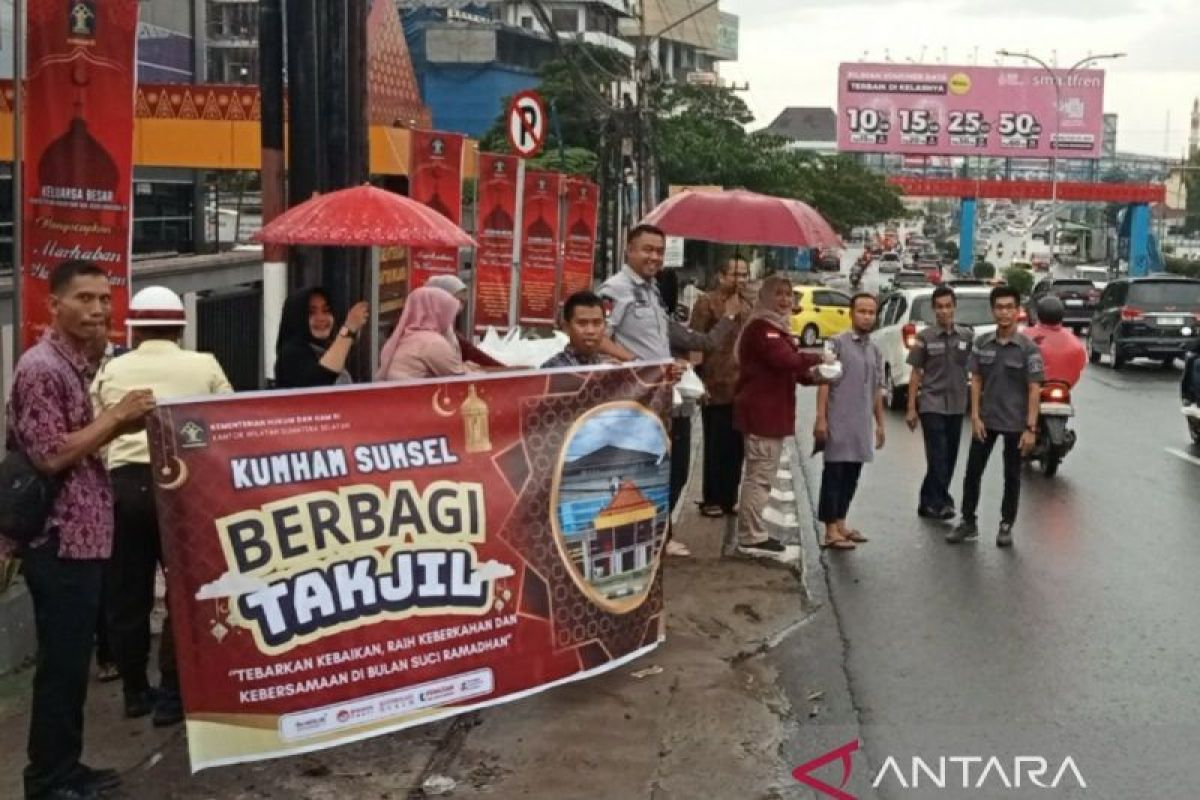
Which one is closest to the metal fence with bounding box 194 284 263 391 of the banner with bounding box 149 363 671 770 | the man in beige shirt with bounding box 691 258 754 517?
the man in beige shirt with bounding box 691 258 754 517

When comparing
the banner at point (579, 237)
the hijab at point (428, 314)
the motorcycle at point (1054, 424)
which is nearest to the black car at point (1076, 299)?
the banner at point (579, 237)

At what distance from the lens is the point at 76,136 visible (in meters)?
6.80

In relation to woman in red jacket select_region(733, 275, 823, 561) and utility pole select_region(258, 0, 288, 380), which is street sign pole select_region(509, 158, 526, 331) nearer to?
utility pole select_region(258, 0, 288, 380)

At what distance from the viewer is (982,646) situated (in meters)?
7.42

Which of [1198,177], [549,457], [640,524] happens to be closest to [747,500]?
[640,524]

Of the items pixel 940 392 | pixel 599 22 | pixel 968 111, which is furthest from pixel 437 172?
pixel 599 22

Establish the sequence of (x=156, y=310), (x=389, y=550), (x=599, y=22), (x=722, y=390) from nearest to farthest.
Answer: (x=389, y=550) → (x=156, y=310) → (x=722, y=390) → (x=599, y=22)

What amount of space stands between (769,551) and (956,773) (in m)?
3.68

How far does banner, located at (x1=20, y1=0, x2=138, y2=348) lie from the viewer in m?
6.77

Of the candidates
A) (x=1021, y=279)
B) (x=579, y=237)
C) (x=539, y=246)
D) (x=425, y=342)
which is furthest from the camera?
(x=1021, y=279)

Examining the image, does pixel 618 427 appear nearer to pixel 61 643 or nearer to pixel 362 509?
pixel 362 509

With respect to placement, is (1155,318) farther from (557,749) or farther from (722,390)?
(557,749)

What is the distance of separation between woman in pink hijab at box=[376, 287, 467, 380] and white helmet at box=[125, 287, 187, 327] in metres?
1.33

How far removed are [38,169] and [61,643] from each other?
279 cm
